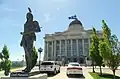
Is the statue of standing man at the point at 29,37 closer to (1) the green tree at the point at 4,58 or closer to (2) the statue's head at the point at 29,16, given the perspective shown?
(2) the statue's head at the point at 29,16

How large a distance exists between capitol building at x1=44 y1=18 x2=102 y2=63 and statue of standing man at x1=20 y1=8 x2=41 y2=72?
328ft

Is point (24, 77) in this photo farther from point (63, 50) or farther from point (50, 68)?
point (63, 50)

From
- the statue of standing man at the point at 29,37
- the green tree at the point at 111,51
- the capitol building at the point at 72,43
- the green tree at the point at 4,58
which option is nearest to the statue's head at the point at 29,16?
the statue of standing man at the point at 29,37

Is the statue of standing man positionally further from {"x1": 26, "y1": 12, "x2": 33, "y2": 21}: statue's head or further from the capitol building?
the capitol building

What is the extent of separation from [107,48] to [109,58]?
903mm

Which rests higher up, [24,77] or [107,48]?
[107,48]

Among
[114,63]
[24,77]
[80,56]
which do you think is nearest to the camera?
[24,77]

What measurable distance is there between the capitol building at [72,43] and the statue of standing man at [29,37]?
100 metres

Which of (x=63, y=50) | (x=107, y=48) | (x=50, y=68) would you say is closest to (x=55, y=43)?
(x=63, y=50)

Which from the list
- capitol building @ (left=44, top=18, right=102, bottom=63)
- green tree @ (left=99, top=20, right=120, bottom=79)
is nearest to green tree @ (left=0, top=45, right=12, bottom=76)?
green tree @ (left=99, top=20, right=120, bottom=79)

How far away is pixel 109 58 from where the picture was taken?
19.3 meters

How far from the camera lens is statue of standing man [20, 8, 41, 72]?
1511 cm

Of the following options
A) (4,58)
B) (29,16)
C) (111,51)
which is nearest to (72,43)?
(4,58)

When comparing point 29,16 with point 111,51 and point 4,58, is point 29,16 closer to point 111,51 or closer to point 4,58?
point 111,51
